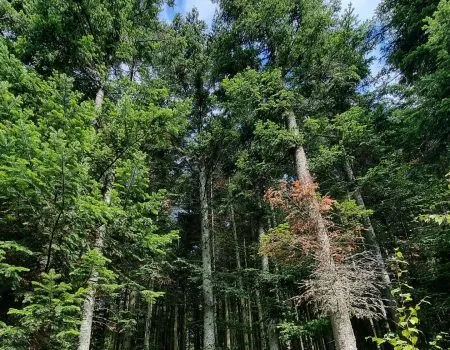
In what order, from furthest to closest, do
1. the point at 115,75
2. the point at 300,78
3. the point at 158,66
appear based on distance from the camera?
the point at 158,66 → the point at 300,78 → the point at 115,75

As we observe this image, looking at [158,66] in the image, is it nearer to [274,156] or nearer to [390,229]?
[274,156]

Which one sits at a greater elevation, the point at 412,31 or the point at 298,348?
the point at 412,31

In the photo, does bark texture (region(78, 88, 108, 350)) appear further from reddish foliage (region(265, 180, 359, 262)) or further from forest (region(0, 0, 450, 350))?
reddish foliage (region(265, 180, 359, 262))

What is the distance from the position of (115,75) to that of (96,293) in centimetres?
683

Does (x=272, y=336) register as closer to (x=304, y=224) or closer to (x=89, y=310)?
(x=304, y=224)

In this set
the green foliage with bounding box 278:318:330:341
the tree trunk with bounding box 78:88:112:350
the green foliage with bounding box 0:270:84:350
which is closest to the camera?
the green foliage with bounding box 0:270:84:350

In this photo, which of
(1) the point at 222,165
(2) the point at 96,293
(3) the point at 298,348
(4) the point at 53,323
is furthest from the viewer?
(3) the point at 298,348

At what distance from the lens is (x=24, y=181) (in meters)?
4.80

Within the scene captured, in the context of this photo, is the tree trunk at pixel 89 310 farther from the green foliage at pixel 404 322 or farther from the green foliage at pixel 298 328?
the green foliage at pixel 404 322

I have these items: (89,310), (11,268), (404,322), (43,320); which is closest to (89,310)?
(89,310)

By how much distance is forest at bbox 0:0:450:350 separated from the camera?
5.32 metres

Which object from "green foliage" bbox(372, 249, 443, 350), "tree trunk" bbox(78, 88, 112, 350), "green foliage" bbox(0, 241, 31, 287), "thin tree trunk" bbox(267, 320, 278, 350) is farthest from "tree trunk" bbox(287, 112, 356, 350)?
"green foliage" bbox(0, 241, 31, 287)

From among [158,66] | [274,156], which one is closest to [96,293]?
[274,156]

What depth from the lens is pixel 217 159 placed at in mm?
13414
